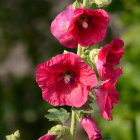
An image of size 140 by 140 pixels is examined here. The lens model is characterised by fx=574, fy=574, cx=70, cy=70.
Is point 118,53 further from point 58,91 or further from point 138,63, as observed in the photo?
point 138,63

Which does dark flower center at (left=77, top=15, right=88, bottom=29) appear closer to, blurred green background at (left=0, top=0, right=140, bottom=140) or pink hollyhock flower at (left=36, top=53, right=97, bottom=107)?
pink hollyhock flower at (left=36, top=53, right=97, bottom=107)

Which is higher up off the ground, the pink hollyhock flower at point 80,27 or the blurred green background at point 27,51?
the pink hollyhock flower at point 80,27

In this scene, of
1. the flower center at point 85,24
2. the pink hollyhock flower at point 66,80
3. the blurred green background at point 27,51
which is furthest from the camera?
the blurred green background at point 27,51

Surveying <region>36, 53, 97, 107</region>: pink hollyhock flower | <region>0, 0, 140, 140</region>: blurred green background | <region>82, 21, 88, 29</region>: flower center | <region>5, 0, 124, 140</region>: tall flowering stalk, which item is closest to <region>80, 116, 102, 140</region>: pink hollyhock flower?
<region>5, 0, 124, 140</region>: tall flowering stalk

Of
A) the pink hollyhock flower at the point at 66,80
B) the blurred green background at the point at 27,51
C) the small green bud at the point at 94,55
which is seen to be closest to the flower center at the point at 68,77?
the pink hollyhock flower at the point at 66,80

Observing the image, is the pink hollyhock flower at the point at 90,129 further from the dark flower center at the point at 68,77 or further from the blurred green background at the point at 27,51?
the blurred green background at the point at 27,51

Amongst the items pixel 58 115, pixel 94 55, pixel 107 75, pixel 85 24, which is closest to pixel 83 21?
pixel 85 24

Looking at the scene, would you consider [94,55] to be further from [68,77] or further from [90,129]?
[90,129]

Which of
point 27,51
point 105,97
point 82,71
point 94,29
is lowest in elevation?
point 27,51

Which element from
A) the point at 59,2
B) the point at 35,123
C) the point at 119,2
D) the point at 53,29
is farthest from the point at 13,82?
the point at 53,29
